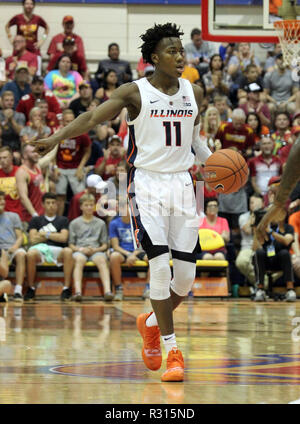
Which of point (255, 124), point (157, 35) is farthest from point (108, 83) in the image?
point (157, 35)

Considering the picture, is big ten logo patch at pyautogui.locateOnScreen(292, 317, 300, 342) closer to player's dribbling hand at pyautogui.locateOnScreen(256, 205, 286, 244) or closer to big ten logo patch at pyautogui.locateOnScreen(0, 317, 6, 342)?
big ten logo patch at pyautogui.locateOnScreen(0, 317, 6, 342)

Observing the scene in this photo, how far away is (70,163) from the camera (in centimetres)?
1434

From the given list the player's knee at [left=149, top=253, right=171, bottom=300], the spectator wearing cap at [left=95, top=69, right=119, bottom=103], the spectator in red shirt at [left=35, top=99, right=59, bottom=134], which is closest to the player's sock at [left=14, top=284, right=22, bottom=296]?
the spectator in red shirt at [left=35, top=99, right=59, bottom=134]

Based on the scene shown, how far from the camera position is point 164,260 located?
5.76 m

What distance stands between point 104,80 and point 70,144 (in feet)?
8.74

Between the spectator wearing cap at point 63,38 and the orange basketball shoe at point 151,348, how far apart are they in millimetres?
12476

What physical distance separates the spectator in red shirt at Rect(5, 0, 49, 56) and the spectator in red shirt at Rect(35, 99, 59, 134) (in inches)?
127

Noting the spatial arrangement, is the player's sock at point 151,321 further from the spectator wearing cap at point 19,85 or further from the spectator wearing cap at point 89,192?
the spectator wearing cap at point 19,85

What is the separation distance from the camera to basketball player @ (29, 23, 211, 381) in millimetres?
5770

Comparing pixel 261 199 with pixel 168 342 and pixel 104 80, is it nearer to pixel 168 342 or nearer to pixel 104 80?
pixel 104 80

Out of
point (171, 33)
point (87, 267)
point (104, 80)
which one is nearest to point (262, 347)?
point (171, 33)

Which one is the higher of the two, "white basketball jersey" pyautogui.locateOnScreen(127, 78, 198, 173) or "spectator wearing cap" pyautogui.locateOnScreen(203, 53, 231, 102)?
"white basketball jersey" pyautogui.locateOnScreen(127, 78, 198, 173)

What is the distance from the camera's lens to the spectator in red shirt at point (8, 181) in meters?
13.3

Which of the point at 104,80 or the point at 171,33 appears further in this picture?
the point at 104,80
